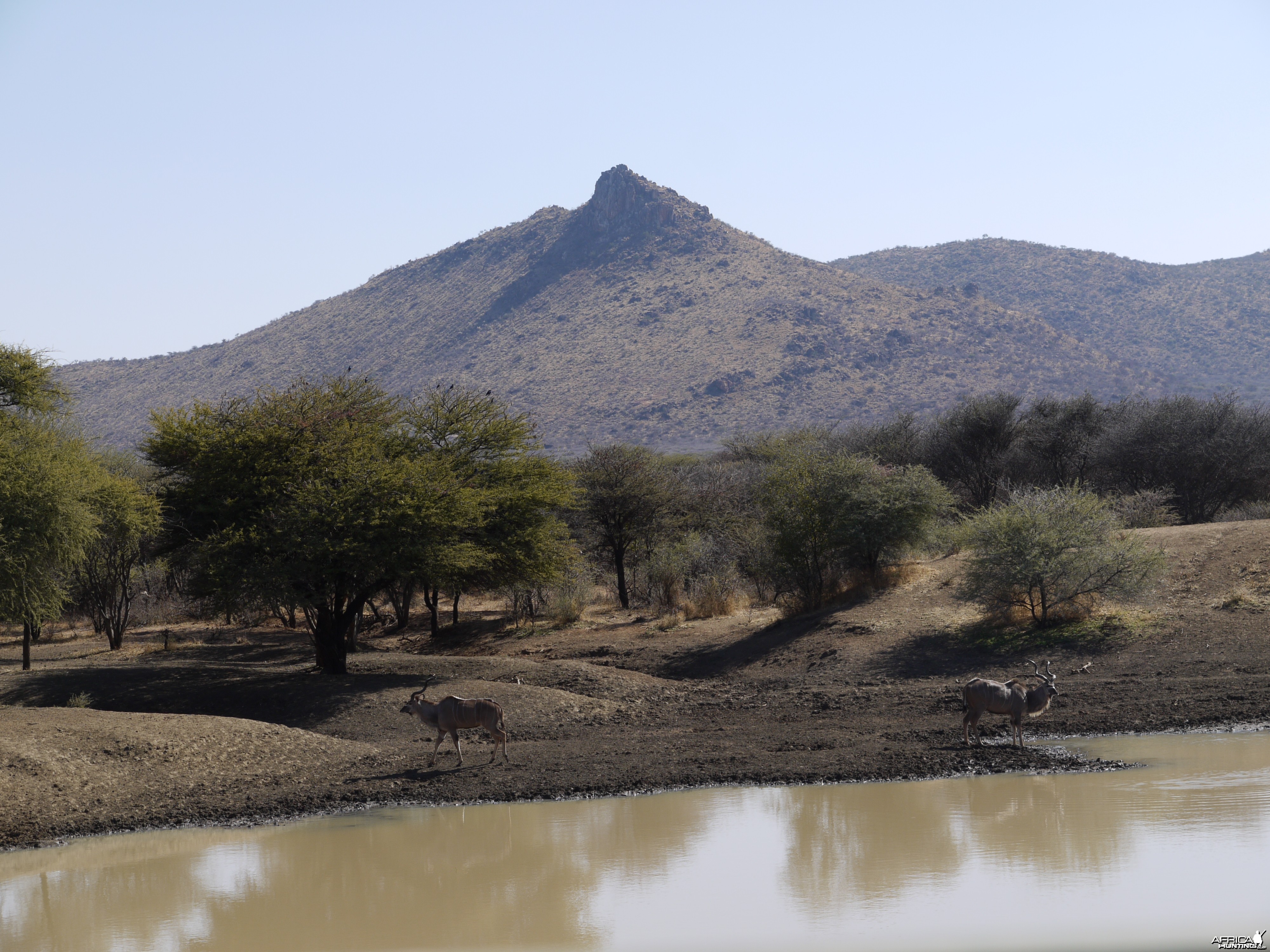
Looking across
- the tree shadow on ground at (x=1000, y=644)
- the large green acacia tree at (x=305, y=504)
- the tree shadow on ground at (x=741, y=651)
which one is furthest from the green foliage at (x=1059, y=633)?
the large green acacia tree at (x=305, y=504)

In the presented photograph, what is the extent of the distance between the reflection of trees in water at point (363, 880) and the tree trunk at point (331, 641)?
1147cm

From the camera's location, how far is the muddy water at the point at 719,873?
29.1 feet

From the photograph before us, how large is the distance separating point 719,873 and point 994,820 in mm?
3402

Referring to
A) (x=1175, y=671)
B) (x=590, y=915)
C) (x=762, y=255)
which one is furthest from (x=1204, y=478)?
(x=762, y=255)

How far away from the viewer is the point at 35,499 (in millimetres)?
19391

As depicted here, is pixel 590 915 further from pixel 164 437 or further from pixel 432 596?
pixel 432 596

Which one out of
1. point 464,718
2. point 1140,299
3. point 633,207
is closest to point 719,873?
point 464,718

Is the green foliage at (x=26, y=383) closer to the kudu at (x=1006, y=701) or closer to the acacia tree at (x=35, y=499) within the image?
the acacia tree at (x=35, y=499)

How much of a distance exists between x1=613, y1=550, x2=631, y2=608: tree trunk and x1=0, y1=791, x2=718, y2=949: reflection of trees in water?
1060 inches

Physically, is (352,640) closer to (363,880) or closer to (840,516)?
(840,516)

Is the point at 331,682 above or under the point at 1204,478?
under

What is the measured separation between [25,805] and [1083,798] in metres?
12.8

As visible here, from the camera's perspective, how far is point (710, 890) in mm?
9984

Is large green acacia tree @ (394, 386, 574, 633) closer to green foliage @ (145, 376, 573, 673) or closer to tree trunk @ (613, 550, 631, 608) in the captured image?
green foliage @ (145, 376, 573, 673)
